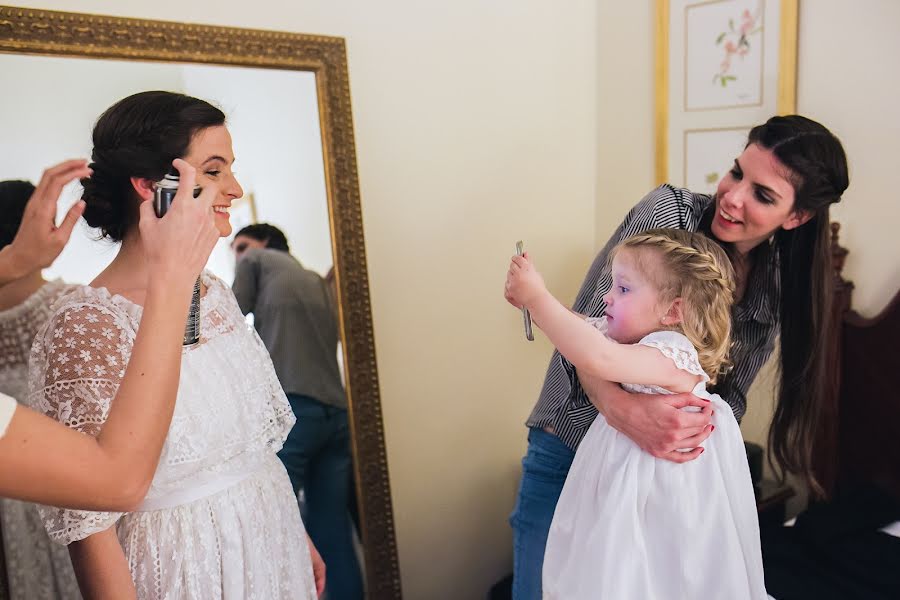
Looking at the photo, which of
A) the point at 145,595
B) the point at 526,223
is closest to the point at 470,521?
the point at 526,223

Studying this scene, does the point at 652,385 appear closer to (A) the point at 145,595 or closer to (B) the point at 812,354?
(B) the point at 812,354

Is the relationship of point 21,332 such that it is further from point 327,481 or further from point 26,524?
point 327,481

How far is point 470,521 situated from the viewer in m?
2.25

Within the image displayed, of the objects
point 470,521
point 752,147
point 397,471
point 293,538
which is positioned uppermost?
point 752,147

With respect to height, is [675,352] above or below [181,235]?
below

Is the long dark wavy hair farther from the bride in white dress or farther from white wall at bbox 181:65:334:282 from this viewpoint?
the bride in white dress

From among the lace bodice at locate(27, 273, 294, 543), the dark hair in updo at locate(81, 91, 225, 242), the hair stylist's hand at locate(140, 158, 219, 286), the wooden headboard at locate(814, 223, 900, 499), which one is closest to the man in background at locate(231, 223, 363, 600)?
the lace bodice at locate(27, 273, 294, 543)

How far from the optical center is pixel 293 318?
165 cm

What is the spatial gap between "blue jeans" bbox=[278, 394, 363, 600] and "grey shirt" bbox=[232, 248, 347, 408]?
5 cm

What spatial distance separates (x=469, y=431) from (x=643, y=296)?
108 cm

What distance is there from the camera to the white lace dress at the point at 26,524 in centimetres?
127

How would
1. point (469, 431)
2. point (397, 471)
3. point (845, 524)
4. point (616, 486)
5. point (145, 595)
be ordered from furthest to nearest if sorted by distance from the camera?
point (469, 431) → point (397, 471) → point (845, 524) → point (616, 486) → point (145, 595)

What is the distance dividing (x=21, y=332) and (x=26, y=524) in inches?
14.2

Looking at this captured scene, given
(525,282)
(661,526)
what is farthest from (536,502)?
(525,282)
